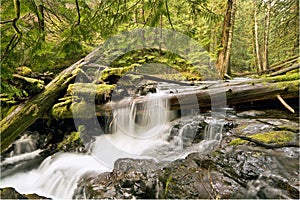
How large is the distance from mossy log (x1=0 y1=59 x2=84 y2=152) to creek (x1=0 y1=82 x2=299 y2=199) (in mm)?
859

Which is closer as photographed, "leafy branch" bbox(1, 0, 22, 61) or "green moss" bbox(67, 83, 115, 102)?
"leafy branch" bbox(1, 0, 22, 61)

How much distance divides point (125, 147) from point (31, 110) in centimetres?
203

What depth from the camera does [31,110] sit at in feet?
14.6

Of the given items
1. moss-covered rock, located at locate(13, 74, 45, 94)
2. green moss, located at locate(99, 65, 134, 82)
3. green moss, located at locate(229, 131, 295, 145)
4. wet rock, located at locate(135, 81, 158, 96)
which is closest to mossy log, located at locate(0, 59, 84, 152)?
moss-covered rock, located at locate(13, 74, 45, 94)

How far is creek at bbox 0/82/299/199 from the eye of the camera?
402 centimetres

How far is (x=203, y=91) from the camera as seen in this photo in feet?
15.6

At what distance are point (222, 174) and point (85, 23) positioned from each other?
2455 mm

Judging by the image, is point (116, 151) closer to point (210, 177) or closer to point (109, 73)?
point (109, 73)

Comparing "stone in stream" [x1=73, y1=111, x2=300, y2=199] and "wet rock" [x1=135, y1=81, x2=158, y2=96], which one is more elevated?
"wet rock" [x1=135, y1=81, x2=158, y2=96]

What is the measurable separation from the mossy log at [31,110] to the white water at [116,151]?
864mm

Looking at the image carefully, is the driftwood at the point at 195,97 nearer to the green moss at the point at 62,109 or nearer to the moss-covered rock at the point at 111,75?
the green moss at the point at 62,109

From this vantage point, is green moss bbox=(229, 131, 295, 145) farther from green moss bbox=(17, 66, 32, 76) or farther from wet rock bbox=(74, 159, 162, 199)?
green moss bbox=(17, 66, 32, 76)

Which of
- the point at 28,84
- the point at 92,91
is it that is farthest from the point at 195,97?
the point at 28,84

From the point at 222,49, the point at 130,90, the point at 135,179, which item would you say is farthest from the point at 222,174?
the point at 222,49
